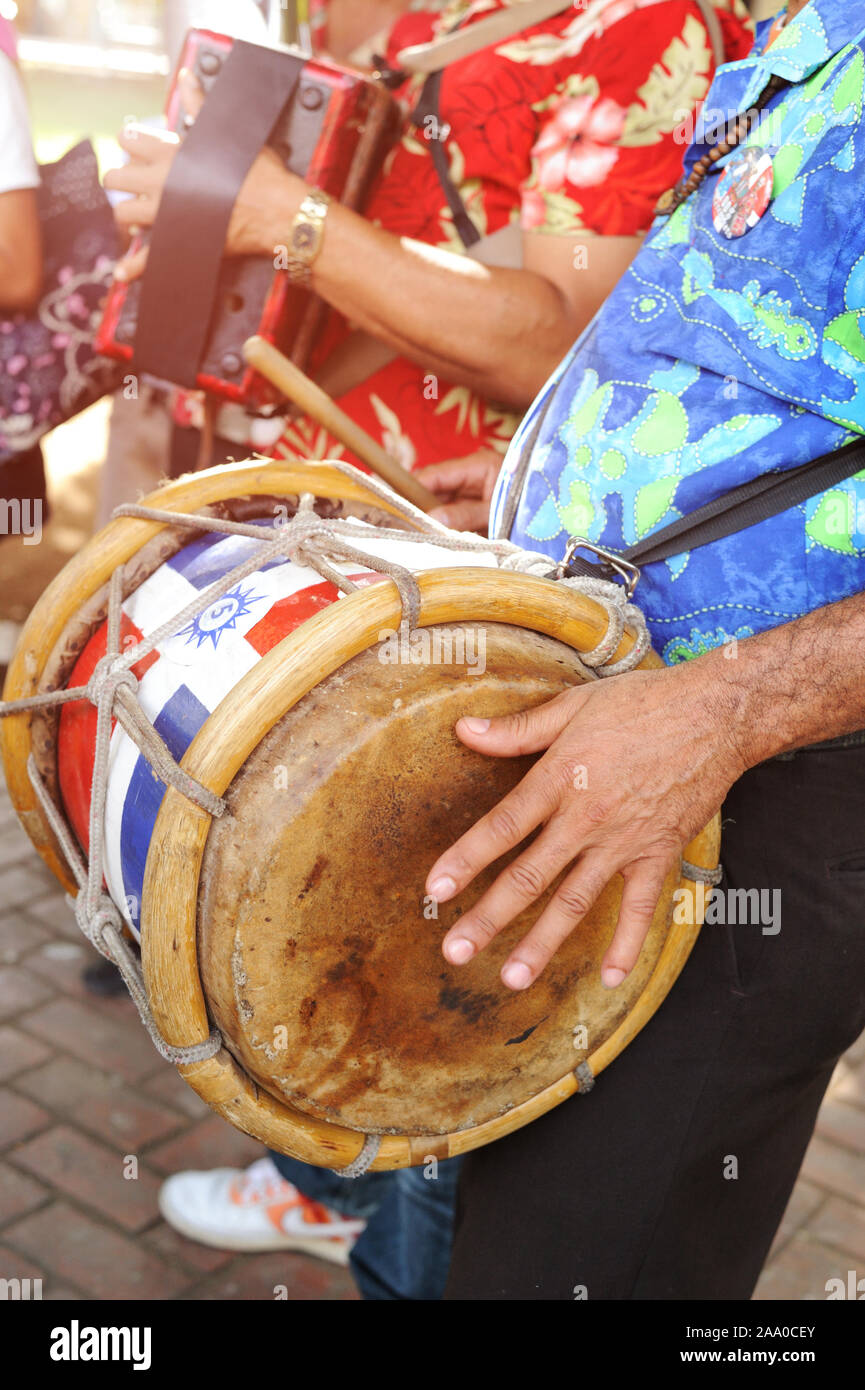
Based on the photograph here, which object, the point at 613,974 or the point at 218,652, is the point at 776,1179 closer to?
the point at 613,974

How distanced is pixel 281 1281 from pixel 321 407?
167 centimetres

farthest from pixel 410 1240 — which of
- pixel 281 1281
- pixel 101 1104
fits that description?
pixel 101 1104

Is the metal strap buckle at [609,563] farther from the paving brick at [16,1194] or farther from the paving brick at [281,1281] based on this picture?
the paving brick at [16,1194]

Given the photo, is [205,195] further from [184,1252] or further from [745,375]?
[184,1252]

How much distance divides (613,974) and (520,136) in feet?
3.95

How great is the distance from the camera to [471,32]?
172cm

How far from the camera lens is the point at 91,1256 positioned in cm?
221

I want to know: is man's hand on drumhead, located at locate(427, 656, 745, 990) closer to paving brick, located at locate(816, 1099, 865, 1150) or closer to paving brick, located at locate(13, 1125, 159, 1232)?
paving brick, located at locate(13, 1125, 159, 1232)

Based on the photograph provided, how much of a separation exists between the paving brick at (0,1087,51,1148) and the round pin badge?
221 centimetres

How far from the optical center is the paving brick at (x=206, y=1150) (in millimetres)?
2453

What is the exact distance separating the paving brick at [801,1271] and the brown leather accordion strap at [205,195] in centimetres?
203

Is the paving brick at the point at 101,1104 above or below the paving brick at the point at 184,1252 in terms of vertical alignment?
above

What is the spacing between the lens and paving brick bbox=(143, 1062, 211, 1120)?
259 cm

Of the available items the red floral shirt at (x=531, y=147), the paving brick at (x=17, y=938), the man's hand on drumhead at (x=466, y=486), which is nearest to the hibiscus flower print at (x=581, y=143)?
the red floral shirt at (x=531, y=147)
